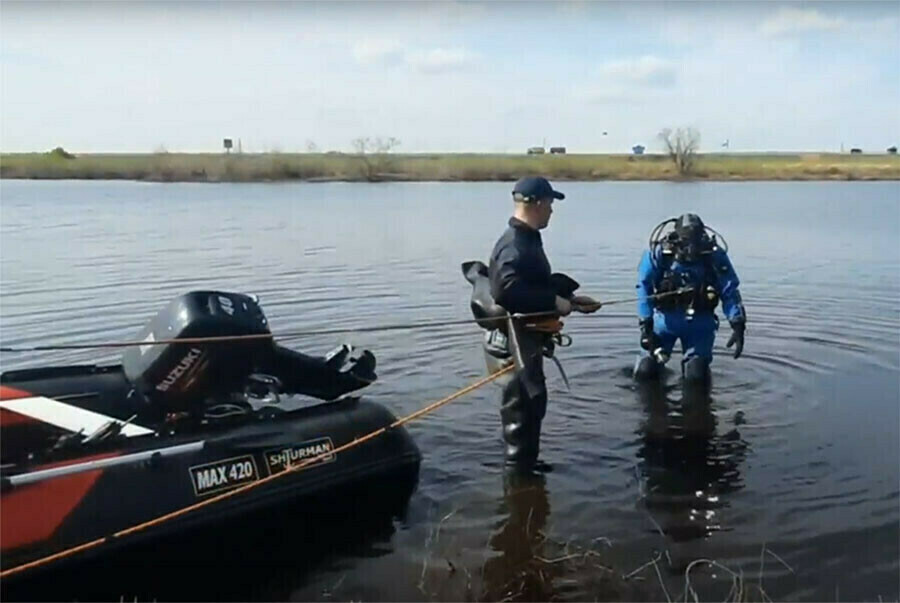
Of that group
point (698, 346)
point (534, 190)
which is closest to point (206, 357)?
point (534, 190)

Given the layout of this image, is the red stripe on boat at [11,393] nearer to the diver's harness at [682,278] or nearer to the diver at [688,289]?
the diver at [688,289]

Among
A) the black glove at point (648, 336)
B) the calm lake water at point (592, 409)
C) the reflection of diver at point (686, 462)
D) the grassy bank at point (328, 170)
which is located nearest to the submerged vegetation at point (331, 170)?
the grassy bank at point (328, 170)

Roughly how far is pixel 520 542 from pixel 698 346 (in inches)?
138

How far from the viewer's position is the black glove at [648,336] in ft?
28.9

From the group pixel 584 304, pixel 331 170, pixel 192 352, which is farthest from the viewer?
pixel 331 170

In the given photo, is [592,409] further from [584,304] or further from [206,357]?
[206,357]

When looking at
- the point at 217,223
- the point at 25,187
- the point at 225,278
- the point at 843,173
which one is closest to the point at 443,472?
the point at 225,278

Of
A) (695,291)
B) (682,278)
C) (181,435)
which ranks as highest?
(682,278)

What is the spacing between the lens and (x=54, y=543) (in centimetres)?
492

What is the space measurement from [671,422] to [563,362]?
240 centimetres

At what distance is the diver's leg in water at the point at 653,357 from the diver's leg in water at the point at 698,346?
134 millimetres

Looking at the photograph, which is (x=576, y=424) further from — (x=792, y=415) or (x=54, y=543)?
(x=54, y=543)

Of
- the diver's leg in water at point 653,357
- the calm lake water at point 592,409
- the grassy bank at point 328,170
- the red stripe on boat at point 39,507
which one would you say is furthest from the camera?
the grassy bank at point 328,170

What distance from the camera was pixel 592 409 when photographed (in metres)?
8.62
